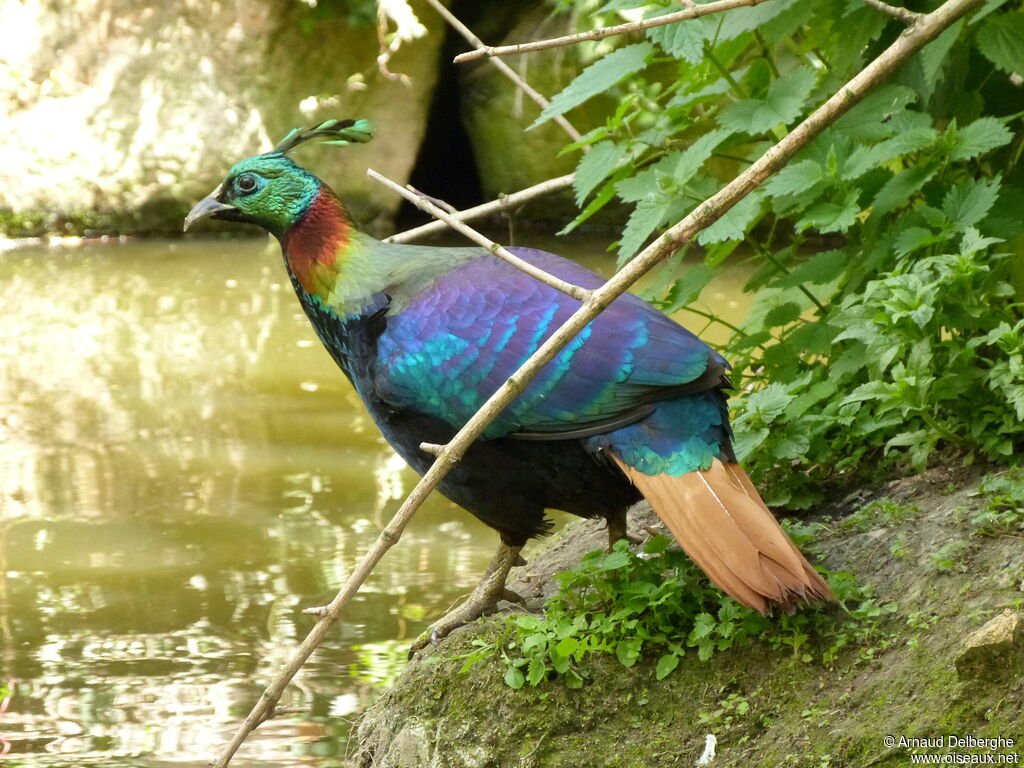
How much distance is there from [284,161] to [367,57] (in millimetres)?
7898

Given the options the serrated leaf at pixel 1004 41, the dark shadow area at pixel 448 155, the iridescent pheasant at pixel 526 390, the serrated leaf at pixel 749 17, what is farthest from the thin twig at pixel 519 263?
the dark shadow area at pixel 448 155

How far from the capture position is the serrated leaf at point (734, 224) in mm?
2873

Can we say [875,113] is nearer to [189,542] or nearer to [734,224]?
[734,224]

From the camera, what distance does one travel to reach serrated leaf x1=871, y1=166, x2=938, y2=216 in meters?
3.01

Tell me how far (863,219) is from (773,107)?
475 millimetres

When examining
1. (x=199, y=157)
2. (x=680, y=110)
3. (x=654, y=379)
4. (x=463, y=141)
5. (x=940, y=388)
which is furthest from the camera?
(x=463, y=141)

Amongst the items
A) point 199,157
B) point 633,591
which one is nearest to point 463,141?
point 199,157

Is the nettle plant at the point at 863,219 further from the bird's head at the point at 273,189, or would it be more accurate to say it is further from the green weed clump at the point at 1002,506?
the bird's head at the point at 273,189

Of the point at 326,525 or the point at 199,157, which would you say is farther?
the point at 199,157

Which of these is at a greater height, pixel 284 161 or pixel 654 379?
pixel 284 161

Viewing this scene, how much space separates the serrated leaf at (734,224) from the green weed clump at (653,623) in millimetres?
712

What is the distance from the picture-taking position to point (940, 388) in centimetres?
271

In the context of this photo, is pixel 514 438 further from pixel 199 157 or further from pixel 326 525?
pixel 199 157

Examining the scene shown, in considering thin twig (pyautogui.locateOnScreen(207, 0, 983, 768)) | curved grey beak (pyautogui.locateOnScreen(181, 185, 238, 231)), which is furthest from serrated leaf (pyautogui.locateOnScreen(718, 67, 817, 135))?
curved grey beak (pyautogui.locateOnScreen(181, 185, 238, 231))
